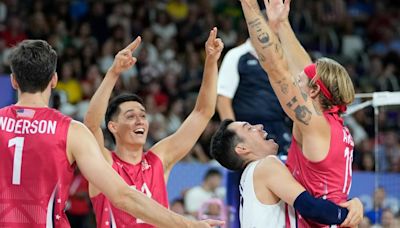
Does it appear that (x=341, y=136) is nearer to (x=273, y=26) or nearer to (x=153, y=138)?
(x=273, y=26)

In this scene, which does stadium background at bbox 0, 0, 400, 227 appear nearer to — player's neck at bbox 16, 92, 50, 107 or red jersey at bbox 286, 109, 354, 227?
red jersey at bbox 286, 109, 354, 227

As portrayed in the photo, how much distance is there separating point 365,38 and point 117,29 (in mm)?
6888

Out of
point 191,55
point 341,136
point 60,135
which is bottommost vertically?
point 191,55

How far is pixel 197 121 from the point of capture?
25.1 feet

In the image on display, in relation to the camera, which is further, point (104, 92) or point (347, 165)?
point (104, 92)

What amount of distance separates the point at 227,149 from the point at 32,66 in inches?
78.6

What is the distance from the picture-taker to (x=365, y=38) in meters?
21.3

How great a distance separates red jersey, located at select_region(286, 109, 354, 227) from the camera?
6.13 metres

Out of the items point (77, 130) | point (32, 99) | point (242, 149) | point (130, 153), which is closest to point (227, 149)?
point (242, 149)

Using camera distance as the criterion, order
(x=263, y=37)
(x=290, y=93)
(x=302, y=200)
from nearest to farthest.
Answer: (x=302, y=200) → (x=290, y=93) → (x=263, y=37)

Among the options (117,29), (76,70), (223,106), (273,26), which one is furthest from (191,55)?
(273,26)

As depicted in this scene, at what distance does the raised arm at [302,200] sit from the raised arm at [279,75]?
1.38ft

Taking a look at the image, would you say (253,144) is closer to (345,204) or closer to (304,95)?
(304,95)

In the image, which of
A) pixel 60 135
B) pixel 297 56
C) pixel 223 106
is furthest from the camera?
pixel 223 106
